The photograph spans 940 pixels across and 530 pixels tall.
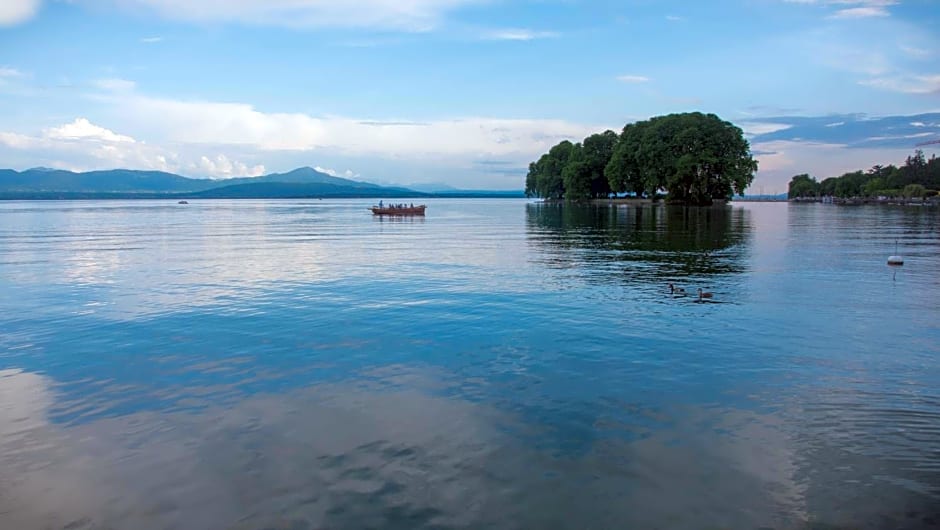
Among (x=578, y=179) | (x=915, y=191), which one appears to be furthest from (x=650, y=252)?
(x=915, y=191)

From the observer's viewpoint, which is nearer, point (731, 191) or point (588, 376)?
point (588, 376)

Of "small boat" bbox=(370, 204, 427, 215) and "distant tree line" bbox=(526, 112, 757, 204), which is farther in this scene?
"distant tree line" bbox=(526, 112, 757, 204)

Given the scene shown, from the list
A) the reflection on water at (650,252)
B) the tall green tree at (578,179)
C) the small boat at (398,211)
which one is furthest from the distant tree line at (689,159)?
the reflection on water at (650,252)

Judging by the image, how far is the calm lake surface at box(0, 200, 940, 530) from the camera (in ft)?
29.4

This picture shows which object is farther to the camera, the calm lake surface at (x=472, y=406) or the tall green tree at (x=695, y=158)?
the tall green tree at (x=695, y=158)

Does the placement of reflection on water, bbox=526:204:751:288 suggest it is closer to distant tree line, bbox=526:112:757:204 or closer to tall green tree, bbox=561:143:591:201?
distant tree line, bbox=526:112:757:204

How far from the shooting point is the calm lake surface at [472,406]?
895cm

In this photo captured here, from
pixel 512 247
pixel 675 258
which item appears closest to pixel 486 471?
pixel 675 258

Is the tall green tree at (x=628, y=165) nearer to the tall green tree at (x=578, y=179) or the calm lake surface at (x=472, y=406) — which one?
the tall green tree at (x=578, y=179)

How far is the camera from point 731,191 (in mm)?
133125

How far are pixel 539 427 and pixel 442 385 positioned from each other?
3269 millimetres

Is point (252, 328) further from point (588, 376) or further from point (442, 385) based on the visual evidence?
point (588, 376)

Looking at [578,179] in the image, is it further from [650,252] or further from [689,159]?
[650,252]

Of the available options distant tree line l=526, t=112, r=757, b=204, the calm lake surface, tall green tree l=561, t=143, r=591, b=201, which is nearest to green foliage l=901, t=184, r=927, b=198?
distant tree line l=526, t=112, r=757, b=204
